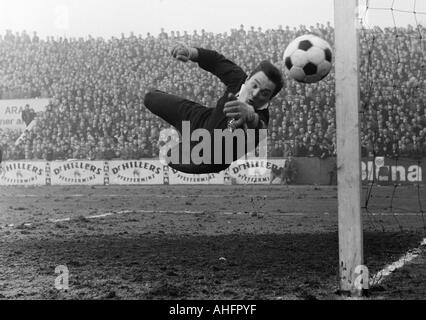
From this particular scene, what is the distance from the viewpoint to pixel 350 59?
13.6 feet

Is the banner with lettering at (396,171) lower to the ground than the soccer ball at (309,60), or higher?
lower

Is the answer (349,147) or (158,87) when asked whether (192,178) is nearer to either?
(158,87)

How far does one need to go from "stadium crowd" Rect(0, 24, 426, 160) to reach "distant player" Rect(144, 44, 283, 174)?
28.7 ft

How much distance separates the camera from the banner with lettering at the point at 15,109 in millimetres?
20969

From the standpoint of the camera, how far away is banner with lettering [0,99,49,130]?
2097cm

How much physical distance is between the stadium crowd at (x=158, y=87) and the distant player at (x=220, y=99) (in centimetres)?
874

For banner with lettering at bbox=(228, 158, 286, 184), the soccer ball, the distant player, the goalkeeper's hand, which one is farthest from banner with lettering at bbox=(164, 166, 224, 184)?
the goalkeeper's hand

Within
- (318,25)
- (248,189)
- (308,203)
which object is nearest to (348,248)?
(308,203)

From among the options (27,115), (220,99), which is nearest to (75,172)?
(27,115)

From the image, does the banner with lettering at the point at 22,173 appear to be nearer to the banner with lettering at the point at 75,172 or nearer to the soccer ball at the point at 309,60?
the banner with lettering at the point at 75,172

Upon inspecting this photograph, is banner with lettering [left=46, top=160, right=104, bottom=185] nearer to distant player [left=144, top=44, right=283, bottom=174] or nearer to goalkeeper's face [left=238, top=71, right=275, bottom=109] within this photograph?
distant player [left=144, top=44, right=283, bottom=174]

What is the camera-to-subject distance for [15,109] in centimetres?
2148

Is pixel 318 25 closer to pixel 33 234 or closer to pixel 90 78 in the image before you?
pixel 90 78

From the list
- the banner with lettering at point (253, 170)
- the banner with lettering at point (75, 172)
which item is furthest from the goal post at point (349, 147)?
the banner with lettering at point (75, 172)
